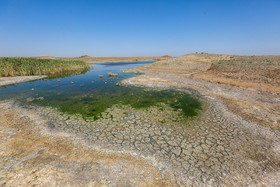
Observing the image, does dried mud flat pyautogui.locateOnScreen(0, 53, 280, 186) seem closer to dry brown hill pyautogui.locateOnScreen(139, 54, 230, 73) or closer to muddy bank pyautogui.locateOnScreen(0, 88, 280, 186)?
muddy bank pyautogui.locateOnScreen(0, 88, 280, 186)

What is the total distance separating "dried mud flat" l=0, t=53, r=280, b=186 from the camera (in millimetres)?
5719

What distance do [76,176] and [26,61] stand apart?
1623 inches

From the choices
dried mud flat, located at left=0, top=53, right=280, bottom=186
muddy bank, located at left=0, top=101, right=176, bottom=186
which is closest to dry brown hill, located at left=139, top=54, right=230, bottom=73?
dried mud flat, located at left=0, top=53, right=280, bottom=186

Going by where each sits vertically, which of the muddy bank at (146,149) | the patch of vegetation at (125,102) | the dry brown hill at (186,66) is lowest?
the muddy bank at (146,149)

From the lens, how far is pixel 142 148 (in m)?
7.64

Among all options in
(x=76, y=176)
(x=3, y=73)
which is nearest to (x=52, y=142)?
(x=76, y=176)

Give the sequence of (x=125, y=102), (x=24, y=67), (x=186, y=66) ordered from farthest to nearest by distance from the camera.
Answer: (x=186, y=66), (x=24, y=67), (x=125, y=102)

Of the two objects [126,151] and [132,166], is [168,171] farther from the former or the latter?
[126,151]

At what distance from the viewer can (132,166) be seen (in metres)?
6.39

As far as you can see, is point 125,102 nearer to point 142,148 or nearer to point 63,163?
point 142,148

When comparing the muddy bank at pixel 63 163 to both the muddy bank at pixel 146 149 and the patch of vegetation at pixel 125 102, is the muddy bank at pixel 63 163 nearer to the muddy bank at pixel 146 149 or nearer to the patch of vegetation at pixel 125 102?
the muddy bank at pixel 146 149

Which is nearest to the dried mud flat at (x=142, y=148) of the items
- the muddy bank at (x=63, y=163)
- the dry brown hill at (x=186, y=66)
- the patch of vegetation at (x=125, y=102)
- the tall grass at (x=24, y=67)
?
the muddy bank at (x=63, y=163)

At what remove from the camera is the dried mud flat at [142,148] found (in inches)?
225

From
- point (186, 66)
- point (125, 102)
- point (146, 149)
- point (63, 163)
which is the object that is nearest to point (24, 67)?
point (125, 102)
